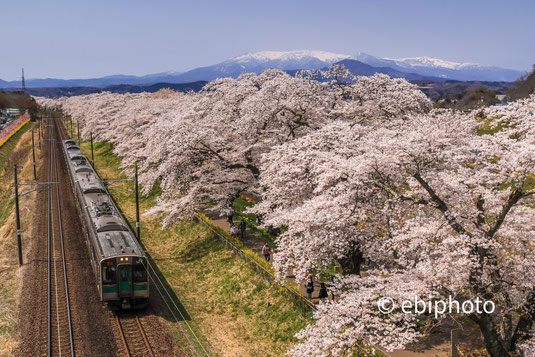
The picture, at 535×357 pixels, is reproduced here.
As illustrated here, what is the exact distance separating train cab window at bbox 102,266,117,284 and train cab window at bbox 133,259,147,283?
0.97m

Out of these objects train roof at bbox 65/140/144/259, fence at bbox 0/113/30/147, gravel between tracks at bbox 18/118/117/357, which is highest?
fence at bbox 0/113/30/147

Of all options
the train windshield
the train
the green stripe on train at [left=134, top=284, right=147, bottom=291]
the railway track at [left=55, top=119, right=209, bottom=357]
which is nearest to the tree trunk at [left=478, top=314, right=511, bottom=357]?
the railway track at [left=55, top=119, right=209, bottom=357]

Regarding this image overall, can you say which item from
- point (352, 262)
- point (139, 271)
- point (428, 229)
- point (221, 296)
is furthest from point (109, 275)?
point (428, 229)

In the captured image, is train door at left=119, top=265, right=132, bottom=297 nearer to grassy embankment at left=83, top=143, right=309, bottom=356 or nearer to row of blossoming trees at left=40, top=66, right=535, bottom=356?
grassy embankment at left=83, top=143, right=309, bottom=356

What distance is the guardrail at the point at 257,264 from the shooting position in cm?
1995

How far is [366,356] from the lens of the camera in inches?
605

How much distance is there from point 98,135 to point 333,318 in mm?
66972

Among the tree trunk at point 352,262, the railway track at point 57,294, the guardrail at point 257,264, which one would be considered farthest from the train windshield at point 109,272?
the tree trunk at point 352,262

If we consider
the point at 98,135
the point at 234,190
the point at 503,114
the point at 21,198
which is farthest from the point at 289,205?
the point at 98,135

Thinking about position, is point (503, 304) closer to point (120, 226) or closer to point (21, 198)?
point (120, 226)

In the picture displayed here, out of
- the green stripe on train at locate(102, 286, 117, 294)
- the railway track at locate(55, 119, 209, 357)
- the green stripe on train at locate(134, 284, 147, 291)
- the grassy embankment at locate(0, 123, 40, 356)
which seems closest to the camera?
the railway track at locate(55, 119, 209, 357)

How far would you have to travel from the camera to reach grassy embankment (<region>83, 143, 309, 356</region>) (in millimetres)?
19859

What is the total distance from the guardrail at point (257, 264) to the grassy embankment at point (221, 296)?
1.27ft

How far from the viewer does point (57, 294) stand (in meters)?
23.6
